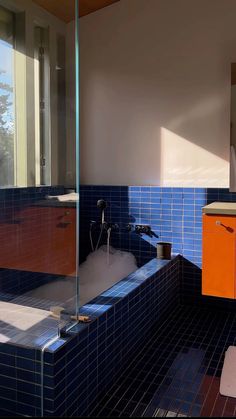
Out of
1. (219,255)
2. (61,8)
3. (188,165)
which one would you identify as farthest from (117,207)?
(61,8)

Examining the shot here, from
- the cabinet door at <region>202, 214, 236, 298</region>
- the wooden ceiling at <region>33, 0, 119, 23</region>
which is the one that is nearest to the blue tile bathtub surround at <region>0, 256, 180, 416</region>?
the cabinet door at <region>202, 214, 236, 298</region>

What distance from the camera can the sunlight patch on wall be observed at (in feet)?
9.95

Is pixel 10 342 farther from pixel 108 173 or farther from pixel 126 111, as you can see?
pixel 126 111

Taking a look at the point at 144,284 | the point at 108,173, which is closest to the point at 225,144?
the point at 108,173

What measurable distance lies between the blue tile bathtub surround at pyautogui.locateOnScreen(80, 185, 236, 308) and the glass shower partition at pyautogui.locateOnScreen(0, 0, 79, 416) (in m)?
0.94

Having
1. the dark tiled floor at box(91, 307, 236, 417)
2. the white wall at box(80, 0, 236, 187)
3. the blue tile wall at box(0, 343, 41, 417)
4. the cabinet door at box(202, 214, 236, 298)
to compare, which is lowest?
the dark tiled floor at box(91, 307, 236, 417)

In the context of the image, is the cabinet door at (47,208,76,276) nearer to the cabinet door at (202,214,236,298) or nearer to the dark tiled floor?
the dark tiled floor

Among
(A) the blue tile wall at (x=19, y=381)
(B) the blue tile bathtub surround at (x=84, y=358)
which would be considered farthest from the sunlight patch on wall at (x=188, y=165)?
(A) the blue tile wall at (x=19, y=381)

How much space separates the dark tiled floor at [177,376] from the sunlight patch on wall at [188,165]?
105cm

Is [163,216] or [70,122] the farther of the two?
[163,216]

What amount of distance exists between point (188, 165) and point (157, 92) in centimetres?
65

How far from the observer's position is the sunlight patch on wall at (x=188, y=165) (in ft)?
9.95

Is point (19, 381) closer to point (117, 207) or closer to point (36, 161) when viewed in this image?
point (36, 161)

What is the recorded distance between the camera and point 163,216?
126 inches
